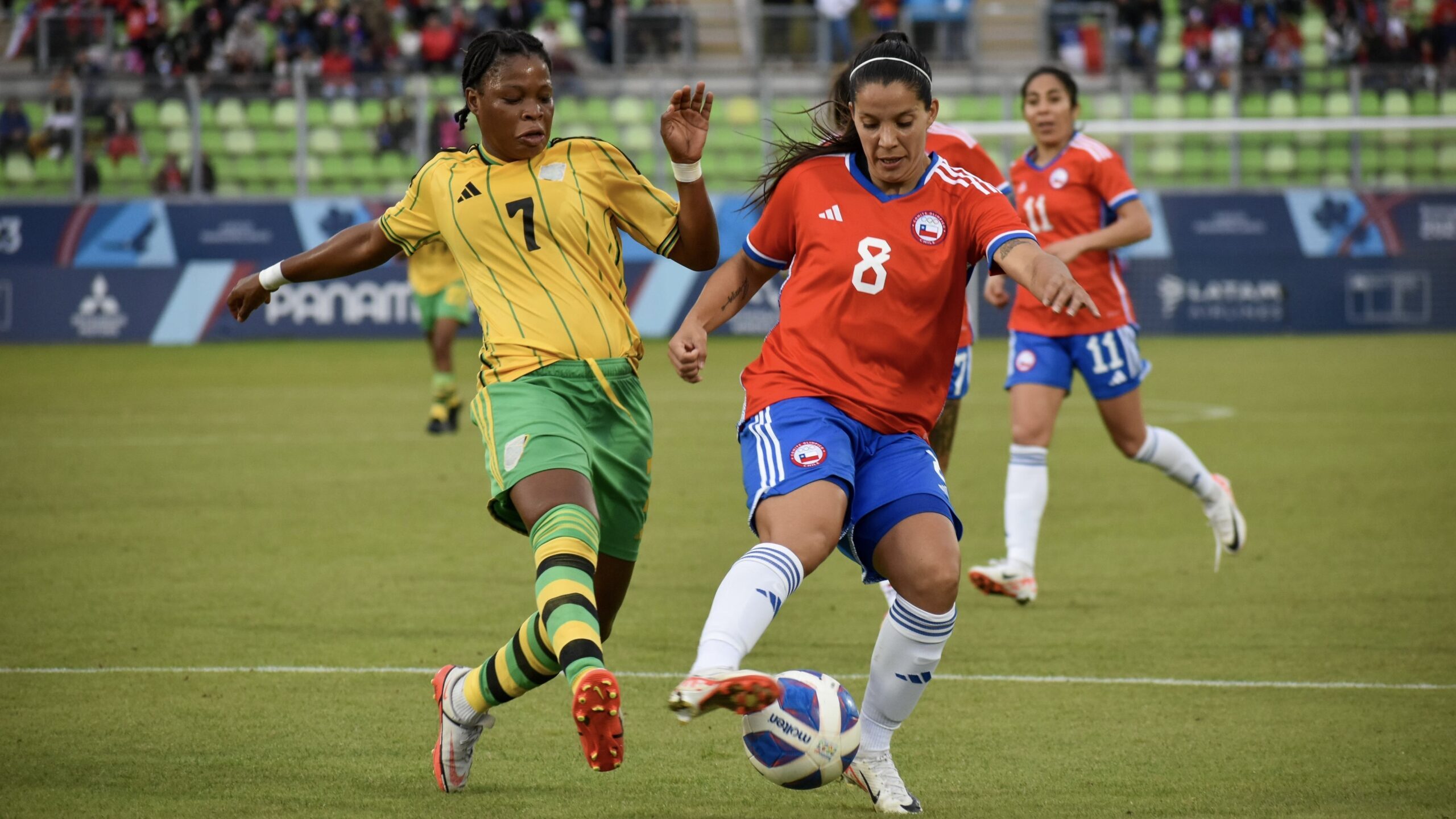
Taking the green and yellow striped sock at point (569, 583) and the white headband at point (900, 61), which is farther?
→ the white headband at point (900, 61)

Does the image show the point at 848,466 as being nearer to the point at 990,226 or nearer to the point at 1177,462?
the point at 990,226

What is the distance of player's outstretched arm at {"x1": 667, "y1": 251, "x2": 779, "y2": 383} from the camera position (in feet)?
14.1

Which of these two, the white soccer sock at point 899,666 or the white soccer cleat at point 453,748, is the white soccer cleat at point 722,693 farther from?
the white soccer cleat at point 453,748

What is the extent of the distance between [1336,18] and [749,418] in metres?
25.3

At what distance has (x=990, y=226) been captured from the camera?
14.5 ft

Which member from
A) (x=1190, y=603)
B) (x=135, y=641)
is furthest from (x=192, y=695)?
(x=1190, y=603)

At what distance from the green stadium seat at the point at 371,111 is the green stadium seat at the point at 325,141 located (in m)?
0.48

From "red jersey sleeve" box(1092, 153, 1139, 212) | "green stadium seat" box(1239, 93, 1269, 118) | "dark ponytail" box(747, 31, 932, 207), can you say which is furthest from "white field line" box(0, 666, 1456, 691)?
"green stadium seat" box(1239, 93, 1269, 118)

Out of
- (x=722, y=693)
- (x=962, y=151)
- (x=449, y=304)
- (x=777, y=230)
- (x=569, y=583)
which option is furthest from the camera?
(x=449, y=304)

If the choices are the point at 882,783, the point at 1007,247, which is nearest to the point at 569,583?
the point at 882,783

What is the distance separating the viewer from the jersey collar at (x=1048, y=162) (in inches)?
317

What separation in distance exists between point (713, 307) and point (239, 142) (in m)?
21.9

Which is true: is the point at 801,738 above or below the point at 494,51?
below

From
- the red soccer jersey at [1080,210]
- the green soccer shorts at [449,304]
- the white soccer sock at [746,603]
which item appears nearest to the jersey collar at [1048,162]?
the red soccer jersey at [1080,210]
